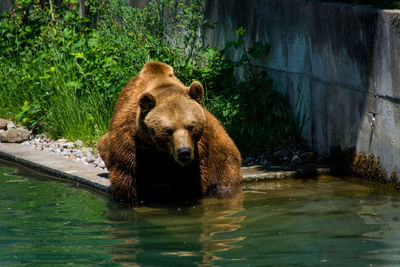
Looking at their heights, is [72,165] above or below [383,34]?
below

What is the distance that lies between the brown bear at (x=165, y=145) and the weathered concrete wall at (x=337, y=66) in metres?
1.43

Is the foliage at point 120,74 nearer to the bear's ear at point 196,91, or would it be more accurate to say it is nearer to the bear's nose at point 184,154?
the bear's ear at point 196,91

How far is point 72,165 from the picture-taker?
307 inches

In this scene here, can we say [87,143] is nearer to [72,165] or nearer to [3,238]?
[72,165]

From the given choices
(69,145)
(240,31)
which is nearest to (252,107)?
(240,31)

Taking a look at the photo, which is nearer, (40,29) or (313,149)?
(313,149)

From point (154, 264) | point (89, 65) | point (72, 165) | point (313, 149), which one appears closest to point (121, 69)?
point (89, 65)

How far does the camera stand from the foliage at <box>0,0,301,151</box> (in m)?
8.42

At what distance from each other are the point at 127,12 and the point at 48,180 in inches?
120

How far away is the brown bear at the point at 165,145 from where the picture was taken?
5.84 meters

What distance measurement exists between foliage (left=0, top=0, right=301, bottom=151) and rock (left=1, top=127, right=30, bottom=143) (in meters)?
0.31

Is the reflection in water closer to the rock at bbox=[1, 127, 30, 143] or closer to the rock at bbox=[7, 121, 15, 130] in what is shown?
the rock at bbox=[1, 127, 30, 143]

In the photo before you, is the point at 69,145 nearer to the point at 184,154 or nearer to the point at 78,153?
the point at 78,153

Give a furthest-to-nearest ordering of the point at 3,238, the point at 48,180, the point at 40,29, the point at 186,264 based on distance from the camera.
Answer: the point at 40,29 → the point at 48,180 → the point at 3,238 → the point at 186,264
